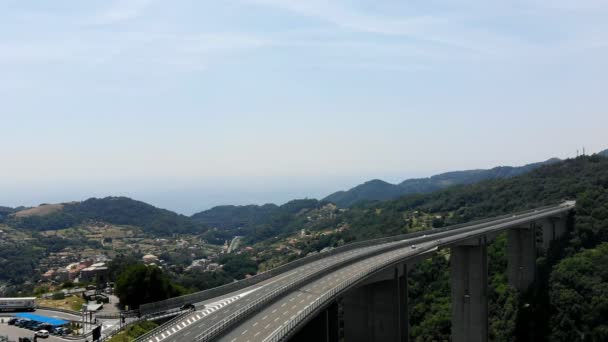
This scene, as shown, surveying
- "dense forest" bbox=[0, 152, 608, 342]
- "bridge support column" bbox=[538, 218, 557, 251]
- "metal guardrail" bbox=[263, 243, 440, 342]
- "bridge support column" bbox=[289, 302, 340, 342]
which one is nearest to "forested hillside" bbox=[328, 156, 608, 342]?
"dense forest" bbox=[0, 152, 608, 342]

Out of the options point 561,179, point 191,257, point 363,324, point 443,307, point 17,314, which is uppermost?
point 561,179

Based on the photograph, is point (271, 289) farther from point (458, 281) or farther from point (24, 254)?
point (24, 254)

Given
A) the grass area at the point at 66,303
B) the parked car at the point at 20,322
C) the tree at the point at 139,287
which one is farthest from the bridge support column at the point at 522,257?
the parked car at the point at 20,322

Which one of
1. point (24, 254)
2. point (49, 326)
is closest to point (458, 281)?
point (49, 326)

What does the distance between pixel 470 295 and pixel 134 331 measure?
1712 inches

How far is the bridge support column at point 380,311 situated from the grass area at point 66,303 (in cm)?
2751

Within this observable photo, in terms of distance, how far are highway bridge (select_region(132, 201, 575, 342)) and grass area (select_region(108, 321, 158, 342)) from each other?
87.1 inches

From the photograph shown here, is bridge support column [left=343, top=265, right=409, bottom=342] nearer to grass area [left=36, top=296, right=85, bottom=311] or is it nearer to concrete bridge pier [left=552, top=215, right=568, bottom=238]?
grass area [left=36, top=296, right=85, bottom=311]

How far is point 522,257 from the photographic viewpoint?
75750mm

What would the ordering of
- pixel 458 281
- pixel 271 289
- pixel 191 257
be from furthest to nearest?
pixel 191 257 → pixel 458 281 → pixel 271 289

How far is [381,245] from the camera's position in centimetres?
6838

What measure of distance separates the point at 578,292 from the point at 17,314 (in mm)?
67263

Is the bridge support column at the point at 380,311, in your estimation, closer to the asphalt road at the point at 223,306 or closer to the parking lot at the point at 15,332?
the asphalt road at the point at 223,306

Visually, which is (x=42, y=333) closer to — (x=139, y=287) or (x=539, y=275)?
(x=139, y=287)
